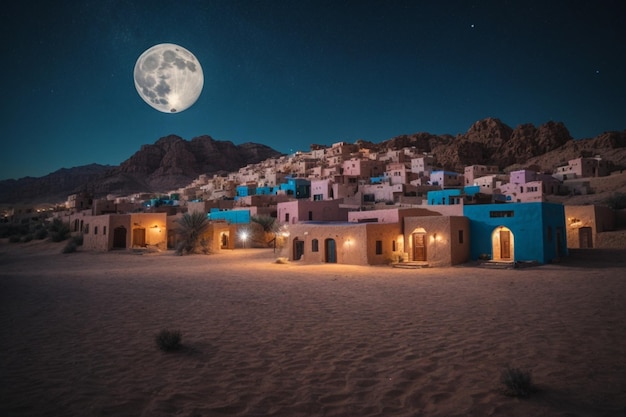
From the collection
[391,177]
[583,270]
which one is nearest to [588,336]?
[583,270]

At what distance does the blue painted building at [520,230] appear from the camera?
20.2m

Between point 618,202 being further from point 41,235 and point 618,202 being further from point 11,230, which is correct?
point 11,230

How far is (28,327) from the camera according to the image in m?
8.02

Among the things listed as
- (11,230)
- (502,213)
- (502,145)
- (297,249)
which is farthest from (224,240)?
(502,145)

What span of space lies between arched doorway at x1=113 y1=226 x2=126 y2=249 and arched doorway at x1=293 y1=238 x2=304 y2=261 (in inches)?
685

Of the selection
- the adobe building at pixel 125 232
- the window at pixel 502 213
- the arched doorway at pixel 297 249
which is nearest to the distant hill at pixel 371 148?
the window at pixel 502 213

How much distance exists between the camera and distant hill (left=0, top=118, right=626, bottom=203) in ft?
257

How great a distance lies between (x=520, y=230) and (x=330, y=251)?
10893mm

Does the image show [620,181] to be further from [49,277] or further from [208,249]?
[49,277]

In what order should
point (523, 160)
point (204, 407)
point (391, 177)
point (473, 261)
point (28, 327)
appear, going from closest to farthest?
1. point (204, 407)
2. point (28, 327)
3. point (473, 261)
4. point (391, 177)
5. point (523, 160)

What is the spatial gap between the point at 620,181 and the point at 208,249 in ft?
163

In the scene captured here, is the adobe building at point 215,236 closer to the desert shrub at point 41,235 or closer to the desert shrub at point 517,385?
the desert shrub at point 41,235

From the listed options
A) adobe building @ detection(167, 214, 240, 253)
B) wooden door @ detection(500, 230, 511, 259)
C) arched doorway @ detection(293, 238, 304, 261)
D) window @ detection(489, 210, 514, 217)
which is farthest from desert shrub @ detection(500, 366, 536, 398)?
adobe building @ detection(167, 214, 240, 253)

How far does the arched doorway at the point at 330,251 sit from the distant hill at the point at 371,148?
169ft
